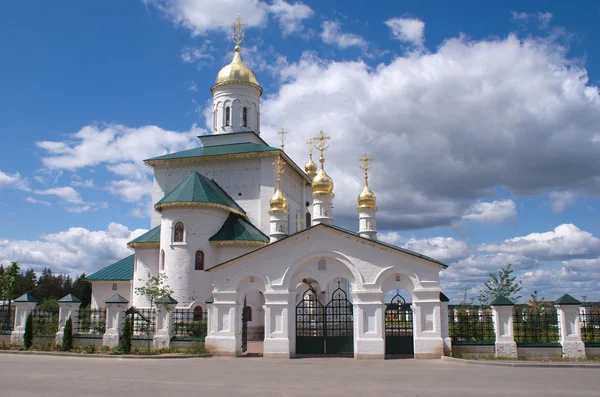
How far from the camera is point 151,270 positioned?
27406mm

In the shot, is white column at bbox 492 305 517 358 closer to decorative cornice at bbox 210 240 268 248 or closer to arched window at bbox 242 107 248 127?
decorative cornice at bbox 210 240 268 248

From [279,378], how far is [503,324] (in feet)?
27.1

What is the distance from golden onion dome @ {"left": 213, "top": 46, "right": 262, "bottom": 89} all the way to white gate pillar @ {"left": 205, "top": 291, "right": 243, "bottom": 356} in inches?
751

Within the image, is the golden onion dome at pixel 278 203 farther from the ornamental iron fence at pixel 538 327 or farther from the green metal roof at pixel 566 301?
the green metal roof at pixel 566 301

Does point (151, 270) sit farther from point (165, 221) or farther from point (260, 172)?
point (260, 172)

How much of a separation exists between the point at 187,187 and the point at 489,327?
15330 mm

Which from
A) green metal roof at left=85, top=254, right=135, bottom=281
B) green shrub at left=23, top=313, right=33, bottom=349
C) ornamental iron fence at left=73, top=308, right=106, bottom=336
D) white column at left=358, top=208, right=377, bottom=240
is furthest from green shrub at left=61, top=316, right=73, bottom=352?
white column at left=358, top=208, right=377, bottom=240

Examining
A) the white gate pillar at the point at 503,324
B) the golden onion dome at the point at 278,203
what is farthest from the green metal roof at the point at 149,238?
the white gate pillar at the point at 503,324

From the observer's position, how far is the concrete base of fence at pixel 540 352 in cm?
1712

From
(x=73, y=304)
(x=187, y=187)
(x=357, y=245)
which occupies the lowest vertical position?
(x=73, y=304)

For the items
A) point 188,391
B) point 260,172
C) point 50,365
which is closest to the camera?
point 188,391

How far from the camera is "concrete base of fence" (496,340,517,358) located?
1708 cm

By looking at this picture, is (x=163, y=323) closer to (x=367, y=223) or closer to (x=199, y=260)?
(x=199, y=260)

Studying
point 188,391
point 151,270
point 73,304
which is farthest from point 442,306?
point 151,270
